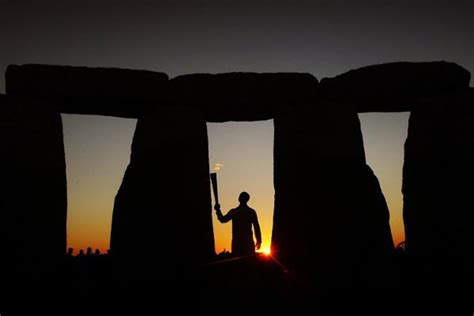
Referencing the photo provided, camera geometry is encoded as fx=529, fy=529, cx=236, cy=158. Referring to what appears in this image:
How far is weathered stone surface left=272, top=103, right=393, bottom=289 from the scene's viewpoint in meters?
7.77

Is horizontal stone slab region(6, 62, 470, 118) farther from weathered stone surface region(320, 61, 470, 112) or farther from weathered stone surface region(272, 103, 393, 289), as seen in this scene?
weathered stone surface region(272, 103, 393, 289)

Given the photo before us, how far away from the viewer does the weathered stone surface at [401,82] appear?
8.52m

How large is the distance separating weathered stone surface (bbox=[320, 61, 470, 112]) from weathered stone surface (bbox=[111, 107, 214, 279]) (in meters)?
2.58

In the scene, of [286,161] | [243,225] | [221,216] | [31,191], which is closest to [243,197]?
[243,225]

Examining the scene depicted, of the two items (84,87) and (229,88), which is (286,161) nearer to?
(229,88)

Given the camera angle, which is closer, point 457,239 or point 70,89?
point 457,239

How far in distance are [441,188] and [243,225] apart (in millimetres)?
3238

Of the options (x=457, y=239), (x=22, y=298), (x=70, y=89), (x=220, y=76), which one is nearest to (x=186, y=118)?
(x=220, y=76)

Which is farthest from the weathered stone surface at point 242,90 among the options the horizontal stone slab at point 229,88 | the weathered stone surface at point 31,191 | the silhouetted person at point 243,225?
the weathered stone surface at point 31,191

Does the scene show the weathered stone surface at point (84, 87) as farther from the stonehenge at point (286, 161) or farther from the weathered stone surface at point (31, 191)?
the weathered stone surface at point (31, 191)

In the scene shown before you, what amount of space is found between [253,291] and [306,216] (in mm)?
1865

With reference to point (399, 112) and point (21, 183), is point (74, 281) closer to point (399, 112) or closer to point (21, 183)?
point (21, 183)

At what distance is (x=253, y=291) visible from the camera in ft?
21.9

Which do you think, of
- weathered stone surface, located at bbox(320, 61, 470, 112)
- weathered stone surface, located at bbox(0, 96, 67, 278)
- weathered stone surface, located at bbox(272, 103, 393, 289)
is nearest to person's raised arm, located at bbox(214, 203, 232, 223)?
weathered stone surface, located at bbox(272, 103, 393, 289)
